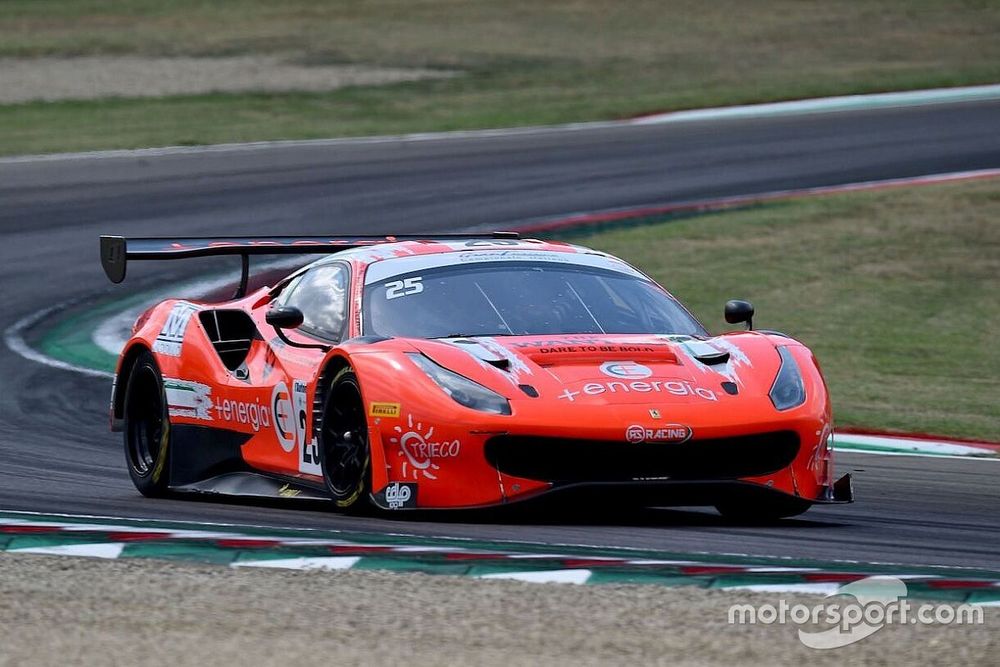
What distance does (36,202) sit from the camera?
761 inches

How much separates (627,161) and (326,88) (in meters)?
9.82

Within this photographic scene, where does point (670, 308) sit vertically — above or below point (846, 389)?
above

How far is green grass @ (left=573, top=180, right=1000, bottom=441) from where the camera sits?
1190 centimetres

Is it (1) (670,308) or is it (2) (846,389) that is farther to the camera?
(2) (846,389)

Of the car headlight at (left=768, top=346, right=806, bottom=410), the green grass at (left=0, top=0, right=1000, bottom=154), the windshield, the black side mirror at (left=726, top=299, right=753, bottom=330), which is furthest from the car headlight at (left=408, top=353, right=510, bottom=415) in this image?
the green grass at (left=0, top=0, right=1000, bottom=154)

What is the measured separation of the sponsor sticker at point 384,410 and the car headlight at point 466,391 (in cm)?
17

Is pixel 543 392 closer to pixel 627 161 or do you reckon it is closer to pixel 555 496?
pixel 555 496

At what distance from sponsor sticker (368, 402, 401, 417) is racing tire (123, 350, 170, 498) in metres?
1.86

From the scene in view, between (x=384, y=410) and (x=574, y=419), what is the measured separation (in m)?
0.68

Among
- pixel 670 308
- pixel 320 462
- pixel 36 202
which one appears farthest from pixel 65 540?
pixel 36 202

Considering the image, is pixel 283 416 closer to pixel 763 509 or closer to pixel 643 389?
pixel 643 389

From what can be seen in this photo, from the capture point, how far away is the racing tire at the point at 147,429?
823 cm

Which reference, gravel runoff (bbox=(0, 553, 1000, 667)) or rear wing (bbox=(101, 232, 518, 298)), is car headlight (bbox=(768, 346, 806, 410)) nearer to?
gravel runoff (bbox=(0, 553, 1000, 667))

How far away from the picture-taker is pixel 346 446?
692 centimetres
